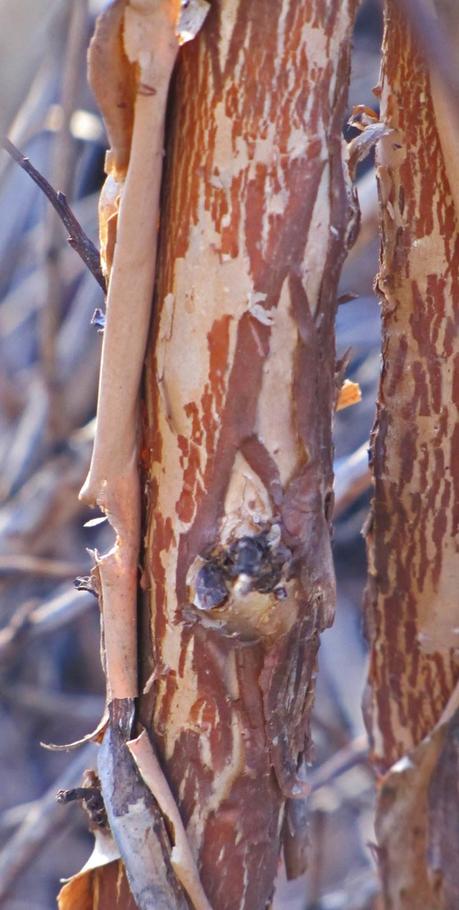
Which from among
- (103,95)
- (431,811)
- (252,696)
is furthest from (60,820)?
(103,95)

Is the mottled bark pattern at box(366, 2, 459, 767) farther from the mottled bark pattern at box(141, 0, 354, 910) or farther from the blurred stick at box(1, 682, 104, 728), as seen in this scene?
the blurred stick at box(1, 682, 104, 728)

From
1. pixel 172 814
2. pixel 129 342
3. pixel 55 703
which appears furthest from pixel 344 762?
pixel 129 342

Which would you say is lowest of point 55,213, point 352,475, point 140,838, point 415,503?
point 140,838

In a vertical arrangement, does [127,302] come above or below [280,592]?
above

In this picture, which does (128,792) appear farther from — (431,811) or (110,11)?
(110,11)

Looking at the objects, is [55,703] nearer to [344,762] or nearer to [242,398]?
[344,762]

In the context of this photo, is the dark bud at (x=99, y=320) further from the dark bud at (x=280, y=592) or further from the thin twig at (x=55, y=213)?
the thin twig at (x=55, y=213)

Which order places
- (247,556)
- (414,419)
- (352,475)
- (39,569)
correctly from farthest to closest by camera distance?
(39,569)
(352,475)
(414,419)
(247,556)
